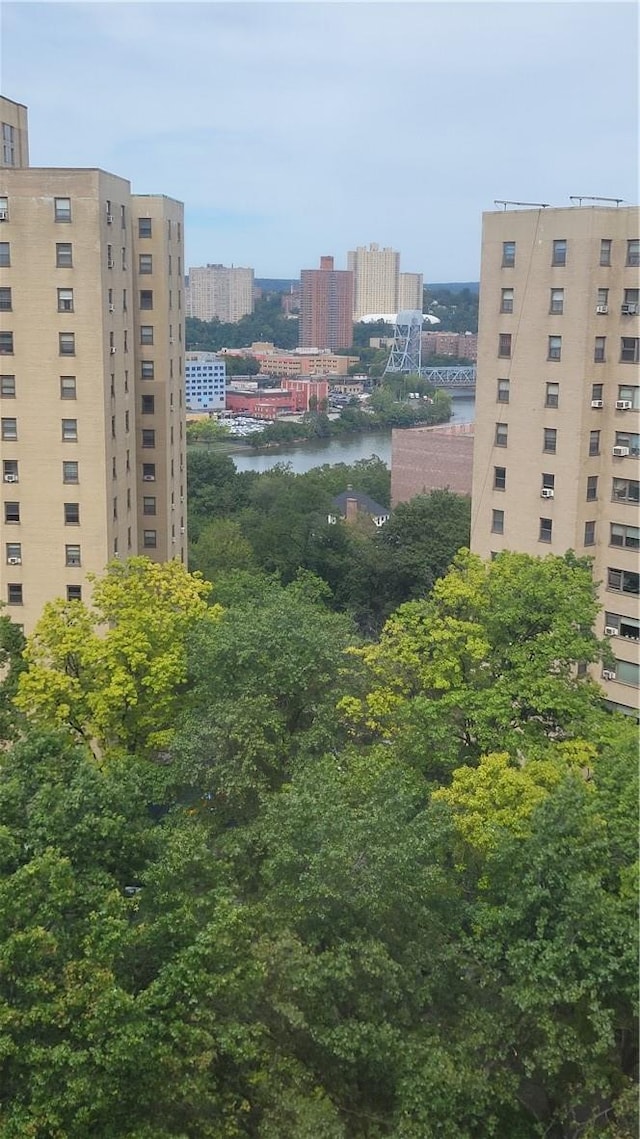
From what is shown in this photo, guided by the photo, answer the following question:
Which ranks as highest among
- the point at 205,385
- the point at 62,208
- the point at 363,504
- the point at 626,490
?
the point at 62,208

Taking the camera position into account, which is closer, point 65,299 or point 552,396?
point 65,299

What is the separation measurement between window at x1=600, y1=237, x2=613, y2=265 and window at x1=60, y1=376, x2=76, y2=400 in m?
13.4

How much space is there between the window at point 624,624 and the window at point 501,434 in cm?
542

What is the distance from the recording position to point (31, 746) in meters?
16.2

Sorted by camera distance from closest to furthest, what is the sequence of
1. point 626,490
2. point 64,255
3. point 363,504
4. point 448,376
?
point 64,255
point 626,490
point 363,504
point 448,376

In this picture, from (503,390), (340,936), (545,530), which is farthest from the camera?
(503,390)

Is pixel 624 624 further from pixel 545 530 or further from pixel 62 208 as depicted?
pixel 62 208

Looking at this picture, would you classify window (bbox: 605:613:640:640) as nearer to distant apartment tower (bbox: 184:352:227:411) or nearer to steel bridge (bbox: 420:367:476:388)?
distant apartment tower (bbox: 184:352:227:411)

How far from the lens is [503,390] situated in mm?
28328

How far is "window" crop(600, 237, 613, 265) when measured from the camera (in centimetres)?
2567

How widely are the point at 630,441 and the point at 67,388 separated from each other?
46.7ft

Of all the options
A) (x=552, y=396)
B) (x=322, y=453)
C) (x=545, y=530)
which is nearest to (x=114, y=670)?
(x=545, y=530)

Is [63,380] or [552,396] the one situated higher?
[63,380]

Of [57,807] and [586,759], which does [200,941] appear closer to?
[57,807]
